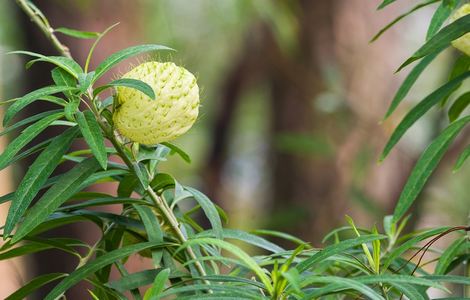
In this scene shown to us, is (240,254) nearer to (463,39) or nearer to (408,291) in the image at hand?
(408,291)

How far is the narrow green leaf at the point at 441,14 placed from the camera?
1.75 ft

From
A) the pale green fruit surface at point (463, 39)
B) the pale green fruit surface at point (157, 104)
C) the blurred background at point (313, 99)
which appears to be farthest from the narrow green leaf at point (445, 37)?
the blurred background at point (313, 99)

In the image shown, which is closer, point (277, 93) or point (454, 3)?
point (454, 3)

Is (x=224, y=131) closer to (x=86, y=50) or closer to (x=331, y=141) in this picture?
(x=331, y=141)

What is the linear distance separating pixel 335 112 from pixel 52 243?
140cm

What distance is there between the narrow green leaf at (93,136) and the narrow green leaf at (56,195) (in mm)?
30

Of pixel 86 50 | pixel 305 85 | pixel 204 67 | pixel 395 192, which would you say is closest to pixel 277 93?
pixel 305 85

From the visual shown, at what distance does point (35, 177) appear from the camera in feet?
1.42

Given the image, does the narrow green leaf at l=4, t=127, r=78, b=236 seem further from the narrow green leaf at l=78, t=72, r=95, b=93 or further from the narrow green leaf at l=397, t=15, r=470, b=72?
the narrow green leaf at l=397, t=15, r=470, b=72

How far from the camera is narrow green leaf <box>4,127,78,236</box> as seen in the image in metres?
0.43

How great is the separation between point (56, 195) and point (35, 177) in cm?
2

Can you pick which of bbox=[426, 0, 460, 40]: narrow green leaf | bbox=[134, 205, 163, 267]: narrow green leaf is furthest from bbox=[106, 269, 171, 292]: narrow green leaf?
bbox=[426, 0, 460, 40]: narrow green leaf

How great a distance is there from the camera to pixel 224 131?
2652 millimetres

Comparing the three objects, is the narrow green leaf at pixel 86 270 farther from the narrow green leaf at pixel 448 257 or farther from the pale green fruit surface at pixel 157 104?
the narrow green leaf at pixel 448 257
